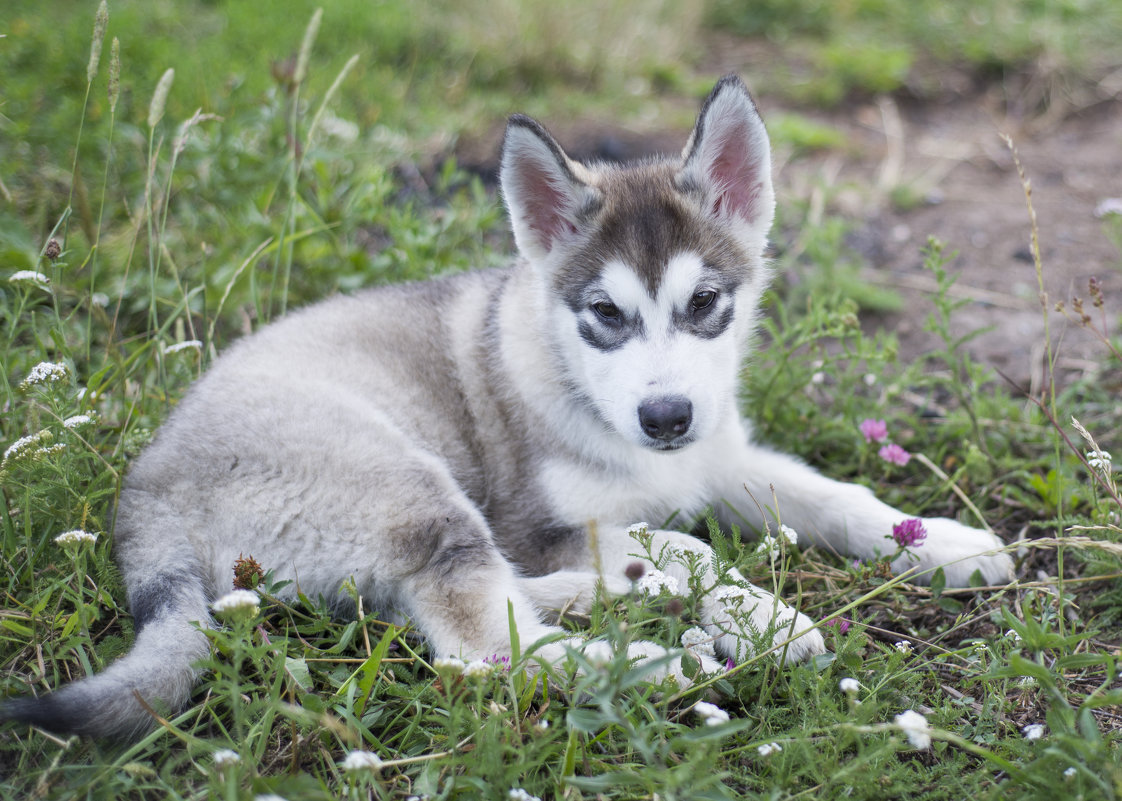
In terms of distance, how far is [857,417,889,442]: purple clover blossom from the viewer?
10.9ft

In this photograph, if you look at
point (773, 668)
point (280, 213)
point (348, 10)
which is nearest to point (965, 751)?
point (773, 668)

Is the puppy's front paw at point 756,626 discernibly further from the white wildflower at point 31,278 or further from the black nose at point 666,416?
the white wildflower at point 31,278

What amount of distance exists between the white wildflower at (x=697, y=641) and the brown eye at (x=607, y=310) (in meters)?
1.02

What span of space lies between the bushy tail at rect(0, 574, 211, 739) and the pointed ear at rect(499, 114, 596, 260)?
159 centimetres

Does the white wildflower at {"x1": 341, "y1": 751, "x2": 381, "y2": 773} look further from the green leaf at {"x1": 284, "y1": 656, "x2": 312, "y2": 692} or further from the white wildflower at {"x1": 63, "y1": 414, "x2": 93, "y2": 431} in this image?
the white wildflower at {"x1": 63, "y1": 414, "x2": 93, "y2": 431}

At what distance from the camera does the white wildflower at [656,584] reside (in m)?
2.16

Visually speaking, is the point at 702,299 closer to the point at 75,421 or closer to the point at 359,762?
the point at 359,762

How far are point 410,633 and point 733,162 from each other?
196 centimetres

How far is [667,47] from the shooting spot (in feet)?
25.6

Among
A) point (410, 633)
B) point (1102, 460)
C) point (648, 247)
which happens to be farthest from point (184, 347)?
point (1102, 460)

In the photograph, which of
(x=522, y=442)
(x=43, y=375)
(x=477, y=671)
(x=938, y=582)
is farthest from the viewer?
(x=522, y=442)

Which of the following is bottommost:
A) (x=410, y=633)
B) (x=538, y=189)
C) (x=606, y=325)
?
(x=410, y=633)

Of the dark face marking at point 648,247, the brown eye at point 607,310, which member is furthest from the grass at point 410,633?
the brown eye at point 607,310

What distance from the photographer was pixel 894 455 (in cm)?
324
